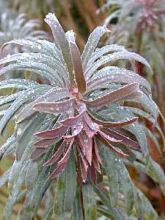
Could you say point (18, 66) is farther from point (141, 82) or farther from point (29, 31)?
point (29, 31)

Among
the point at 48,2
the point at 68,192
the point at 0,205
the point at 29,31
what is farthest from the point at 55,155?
the point at 48,2

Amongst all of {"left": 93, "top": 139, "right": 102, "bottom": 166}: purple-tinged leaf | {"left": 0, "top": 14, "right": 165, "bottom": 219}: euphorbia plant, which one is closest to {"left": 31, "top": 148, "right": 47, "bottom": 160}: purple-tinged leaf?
{"left": 0, "top": 14, "right": 165, "bottom": 219}: euphorbia plant

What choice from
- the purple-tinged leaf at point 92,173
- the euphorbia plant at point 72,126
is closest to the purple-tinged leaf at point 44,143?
the euphorbia plant at point 72,126

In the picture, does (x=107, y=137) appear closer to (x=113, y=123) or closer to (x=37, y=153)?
(x=113, y=123)

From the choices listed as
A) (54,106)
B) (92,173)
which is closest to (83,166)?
(92,173)

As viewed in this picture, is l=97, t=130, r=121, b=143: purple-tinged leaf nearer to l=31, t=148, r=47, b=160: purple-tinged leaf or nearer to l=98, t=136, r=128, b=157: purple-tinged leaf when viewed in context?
l=98, t=136, r=128, b=157: purple-tinged leaf
